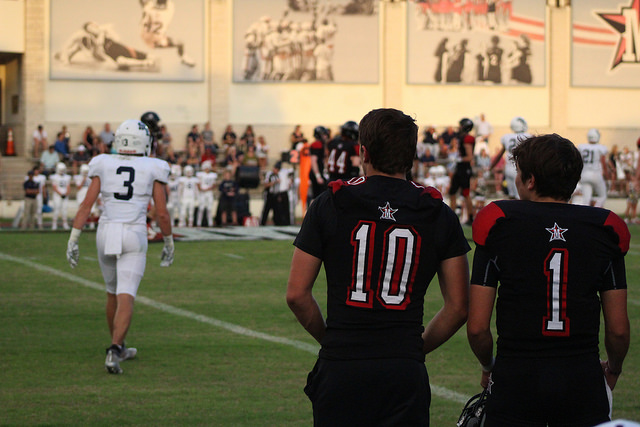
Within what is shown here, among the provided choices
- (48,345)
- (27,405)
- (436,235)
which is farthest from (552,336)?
(48,345)

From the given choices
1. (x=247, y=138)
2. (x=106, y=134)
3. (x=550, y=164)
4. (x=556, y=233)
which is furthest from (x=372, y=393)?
(x=247, y=138)

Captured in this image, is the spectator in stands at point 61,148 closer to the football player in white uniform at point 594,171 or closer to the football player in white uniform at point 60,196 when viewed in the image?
the football player in white uniform at point 60,196

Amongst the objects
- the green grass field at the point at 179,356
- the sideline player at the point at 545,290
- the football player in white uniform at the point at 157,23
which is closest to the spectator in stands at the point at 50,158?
the football player in white uniform at the point at 157,23

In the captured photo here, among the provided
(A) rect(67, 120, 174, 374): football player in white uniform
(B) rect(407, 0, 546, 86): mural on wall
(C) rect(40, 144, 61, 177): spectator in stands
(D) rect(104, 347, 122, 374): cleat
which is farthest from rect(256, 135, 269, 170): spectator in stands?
(D) rect(104, 347, 122, 374): cleat

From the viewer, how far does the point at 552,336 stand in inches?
145

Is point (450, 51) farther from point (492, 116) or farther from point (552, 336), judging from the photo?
point (552, 336)

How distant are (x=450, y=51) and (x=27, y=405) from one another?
35817mm

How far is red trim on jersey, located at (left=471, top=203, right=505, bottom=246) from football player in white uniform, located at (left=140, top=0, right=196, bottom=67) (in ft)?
116

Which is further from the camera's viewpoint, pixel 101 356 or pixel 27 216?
pixel 27 216

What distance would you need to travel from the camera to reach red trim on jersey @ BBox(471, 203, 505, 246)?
3.71 meters

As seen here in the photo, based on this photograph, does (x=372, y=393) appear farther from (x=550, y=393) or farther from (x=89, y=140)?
(x=89, y=140)

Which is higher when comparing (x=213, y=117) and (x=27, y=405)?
(x=213, y=117)

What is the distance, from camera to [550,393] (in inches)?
143

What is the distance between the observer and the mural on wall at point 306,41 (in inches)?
1538
